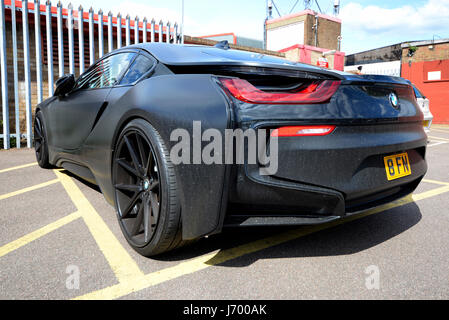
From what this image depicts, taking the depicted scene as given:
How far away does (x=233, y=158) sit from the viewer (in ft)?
5.61

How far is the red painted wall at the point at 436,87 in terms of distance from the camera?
16.4 metres

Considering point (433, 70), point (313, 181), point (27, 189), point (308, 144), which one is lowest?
point (27, 189)

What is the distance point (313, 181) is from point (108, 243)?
1408 mm

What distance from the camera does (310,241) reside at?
238 centimetres

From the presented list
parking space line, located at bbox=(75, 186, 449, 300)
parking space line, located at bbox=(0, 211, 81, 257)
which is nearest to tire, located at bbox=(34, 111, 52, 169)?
parking space line, located at bbox=(0, 211, 81, 257)

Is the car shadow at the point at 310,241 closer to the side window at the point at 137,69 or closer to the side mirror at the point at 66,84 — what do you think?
the side window at the point at 137,69

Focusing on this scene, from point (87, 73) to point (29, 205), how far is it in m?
1.36

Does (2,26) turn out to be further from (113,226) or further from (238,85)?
(238,85)

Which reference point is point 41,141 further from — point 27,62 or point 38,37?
point 38,37

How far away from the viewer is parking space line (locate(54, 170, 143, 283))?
1.96 metres

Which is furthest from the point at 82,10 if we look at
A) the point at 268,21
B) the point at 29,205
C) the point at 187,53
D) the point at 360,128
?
the point at 268,21

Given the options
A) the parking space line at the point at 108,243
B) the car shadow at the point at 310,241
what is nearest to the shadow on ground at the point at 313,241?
the car shadow at the point at 310,241

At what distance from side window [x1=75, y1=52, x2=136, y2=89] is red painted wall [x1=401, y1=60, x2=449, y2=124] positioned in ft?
56.6

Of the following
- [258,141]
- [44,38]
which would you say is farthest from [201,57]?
[44,38]
